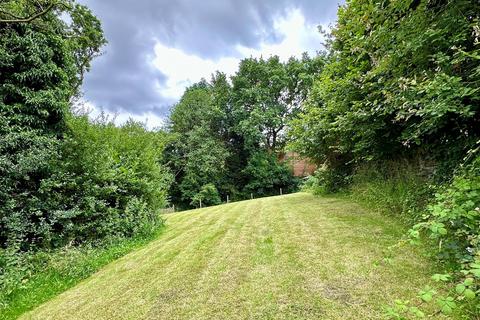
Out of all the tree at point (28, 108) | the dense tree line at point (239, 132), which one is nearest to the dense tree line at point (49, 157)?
the tree at point (28, 108)

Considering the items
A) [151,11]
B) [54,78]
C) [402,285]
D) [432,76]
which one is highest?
[151,11]

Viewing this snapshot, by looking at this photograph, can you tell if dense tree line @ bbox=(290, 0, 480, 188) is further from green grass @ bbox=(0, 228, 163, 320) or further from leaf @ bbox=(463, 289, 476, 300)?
green grass @ bbox=(0, 228, 163, 320)

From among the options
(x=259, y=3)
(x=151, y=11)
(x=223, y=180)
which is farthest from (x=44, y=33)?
(x=223, y=180)

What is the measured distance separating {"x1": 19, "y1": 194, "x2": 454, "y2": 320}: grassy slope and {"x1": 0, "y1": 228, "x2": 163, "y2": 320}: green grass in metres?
0.28

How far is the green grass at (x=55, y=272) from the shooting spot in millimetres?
3555

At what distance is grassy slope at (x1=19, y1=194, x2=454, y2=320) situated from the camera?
233cm

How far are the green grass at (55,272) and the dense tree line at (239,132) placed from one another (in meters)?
14.6

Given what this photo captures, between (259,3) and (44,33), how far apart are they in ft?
21.7

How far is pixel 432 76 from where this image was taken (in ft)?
10.4

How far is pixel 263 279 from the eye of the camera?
2873 millimetres

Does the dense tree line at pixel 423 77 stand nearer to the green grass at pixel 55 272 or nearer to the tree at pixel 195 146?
the green grass at pixel 55 272

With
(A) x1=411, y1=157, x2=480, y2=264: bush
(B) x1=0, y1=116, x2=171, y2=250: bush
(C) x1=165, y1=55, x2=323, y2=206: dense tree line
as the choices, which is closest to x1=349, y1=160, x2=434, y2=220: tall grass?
(A) x1=411, y1=157, x2=480, y2=264: bush

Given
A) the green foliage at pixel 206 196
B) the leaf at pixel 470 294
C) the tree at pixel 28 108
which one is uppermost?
the tree at pixel 28 108

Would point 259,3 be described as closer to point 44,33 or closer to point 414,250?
point 44,33
